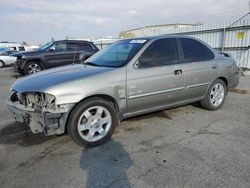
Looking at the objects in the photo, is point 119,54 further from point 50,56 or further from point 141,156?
point 50,56

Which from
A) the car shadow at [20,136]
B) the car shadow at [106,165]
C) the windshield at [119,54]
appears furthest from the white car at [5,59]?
the car shadow at [106,165]

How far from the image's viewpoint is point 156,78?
3.93 meters

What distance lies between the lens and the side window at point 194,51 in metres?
4.46

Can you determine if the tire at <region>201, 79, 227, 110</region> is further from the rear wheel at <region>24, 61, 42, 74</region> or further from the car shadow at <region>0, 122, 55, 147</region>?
the rear wheel at <region>24, 61, 42, 74</region>

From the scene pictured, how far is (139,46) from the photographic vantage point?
3.99 meters

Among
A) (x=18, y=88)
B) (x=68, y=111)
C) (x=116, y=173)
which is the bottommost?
(x=116, y=173)

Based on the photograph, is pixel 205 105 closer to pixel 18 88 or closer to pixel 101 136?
pixel 101 136

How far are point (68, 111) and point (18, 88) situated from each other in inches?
38.5

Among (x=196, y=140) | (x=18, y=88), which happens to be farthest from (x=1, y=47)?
(x=196, y=140)

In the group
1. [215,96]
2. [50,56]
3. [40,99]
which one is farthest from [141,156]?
[50,56]

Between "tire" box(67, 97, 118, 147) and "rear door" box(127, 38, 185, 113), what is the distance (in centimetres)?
42

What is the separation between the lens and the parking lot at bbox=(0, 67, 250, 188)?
260 centimetres

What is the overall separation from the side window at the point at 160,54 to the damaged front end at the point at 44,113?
1532 mm

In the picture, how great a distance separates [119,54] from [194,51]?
159 centimetres
